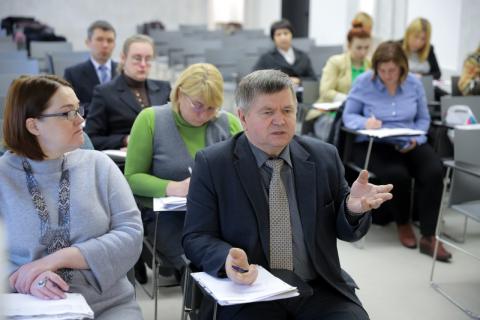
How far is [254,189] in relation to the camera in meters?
2.32

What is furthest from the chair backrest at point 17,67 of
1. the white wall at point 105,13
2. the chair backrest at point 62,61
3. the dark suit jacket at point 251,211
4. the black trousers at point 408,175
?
the white wall at point 105,13

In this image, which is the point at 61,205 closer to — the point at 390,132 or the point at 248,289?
the point at 248,289

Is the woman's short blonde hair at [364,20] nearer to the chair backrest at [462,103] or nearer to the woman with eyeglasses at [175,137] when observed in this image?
the chair backrest at [462,103]

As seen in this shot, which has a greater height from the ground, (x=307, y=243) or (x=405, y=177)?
(x=307, y=243)

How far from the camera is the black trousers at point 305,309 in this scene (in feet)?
7.26

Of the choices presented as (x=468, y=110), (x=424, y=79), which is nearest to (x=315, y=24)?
(x=424, y=79)

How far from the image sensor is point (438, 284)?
12.9 feet

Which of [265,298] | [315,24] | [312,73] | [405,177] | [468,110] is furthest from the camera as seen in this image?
[315,24]

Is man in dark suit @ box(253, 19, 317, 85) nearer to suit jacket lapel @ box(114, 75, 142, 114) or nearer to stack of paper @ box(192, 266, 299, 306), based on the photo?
suit jacket lapel @ box(114, 75, 142, 114)

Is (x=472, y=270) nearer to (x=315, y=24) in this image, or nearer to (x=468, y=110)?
(x=468, y=110)

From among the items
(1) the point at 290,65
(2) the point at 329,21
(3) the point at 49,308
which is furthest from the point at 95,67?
(2) the point at 329,21

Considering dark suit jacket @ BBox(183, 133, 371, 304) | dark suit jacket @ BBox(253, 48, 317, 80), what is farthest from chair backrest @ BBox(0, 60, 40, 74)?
dark suit jacket @ BBox(183, 133, 371, 304)

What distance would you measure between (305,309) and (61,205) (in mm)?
905

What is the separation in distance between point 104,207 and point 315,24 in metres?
10.5
